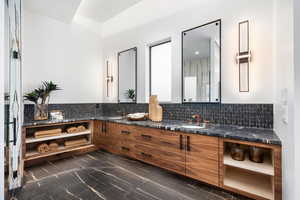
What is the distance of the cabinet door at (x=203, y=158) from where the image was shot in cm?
180

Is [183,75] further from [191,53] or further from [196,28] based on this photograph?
[196,28]

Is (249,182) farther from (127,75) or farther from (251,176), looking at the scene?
(127,75)

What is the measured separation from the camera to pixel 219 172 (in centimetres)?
177

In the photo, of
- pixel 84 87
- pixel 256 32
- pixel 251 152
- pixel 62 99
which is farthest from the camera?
pixel 84 87

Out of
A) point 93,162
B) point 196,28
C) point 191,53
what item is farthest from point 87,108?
point 196,28

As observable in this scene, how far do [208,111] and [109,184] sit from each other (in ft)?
6.07

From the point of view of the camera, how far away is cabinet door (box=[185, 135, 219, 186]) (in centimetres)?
180

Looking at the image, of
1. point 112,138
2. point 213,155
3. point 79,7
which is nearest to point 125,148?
point 112,138

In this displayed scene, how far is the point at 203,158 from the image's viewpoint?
6.21ft

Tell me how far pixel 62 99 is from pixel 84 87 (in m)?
0.62

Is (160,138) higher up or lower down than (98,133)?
A: higher up

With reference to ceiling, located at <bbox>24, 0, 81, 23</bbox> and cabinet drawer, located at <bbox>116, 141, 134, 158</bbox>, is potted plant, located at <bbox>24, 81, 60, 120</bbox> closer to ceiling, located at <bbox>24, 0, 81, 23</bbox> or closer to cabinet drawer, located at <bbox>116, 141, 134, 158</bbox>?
ceiling, located at <bbox>24, 0, 81, 23</bbox>

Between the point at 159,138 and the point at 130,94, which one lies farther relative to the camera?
the point at 130,94

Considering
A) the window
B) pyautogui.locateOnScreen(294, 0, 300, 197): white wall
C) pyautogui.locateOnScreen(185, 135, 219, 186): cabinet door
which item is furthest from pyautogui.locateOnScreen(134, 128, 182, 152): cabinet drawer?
pyautogui.locateOnScreen(294, 0, 300, 197): white wall
